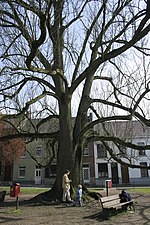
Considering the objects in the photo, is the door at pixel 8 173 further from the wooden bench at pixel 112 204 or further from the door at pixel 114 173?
the wooden bench at pixel 112 204

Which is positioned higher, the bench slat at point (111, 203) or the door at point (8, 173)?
the door at point (8, 173)

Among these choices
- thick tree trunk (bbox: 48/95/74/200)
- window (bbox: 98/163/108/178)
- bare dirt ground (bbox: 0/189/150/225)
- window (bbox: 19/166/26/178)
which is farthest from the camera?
window (bbox: 19/166/26/178)

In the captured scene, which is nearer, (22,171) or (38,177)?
(38,177)

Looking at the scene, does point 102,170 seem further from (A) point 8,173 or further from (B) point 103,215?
(B) point 103,215

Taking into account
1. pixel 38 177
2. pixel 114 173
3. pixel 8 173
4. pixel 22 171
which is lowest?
pixel 38 177

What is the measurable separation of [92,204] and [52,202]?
164 cm

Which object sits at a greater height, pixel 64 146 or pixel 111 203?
pixel 64 146

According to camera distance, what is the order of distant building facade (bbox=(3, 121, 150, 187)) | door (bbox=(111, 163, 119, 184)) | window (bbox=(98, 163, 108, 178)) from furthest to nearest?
window (bbox=(98, 163, 108, 178))
door (bbox=(111, 163, 119, 184))
distant building facade (bbox=(3, 121, 150, 187))

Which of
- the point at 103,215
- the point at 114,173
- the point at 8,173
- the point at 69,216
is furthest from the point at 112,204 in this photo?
the point at 8,173

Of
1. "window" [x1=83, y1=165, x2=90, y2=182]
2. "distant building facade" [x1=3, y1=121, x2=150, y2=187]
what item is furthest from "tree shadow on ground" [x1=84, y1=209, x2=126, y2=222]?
"window" [x1=83, y1=165, x2=90, y2=182]

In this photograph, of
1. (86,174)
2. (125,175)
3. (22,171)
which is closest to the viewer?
(125,175)

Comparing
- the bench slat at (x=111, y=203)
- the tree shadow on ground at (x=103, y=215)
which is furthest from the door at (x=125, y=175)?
the tree shadow on ground at (x=103, y=215)

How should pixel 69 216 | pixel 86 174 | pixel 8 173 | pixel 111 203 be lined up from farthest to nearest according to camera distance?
pixel 8 173 < pixel 86 174 < pixel 111 203 < pixel 69 216

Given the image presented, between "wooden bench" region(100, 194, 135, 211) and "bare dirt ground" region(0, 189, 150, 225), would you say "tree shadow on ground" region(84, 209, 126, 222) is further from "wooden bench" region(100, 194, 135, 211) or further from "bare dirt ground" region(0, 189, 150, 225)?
"wooden bench" region(100, 194, 135, 211)
